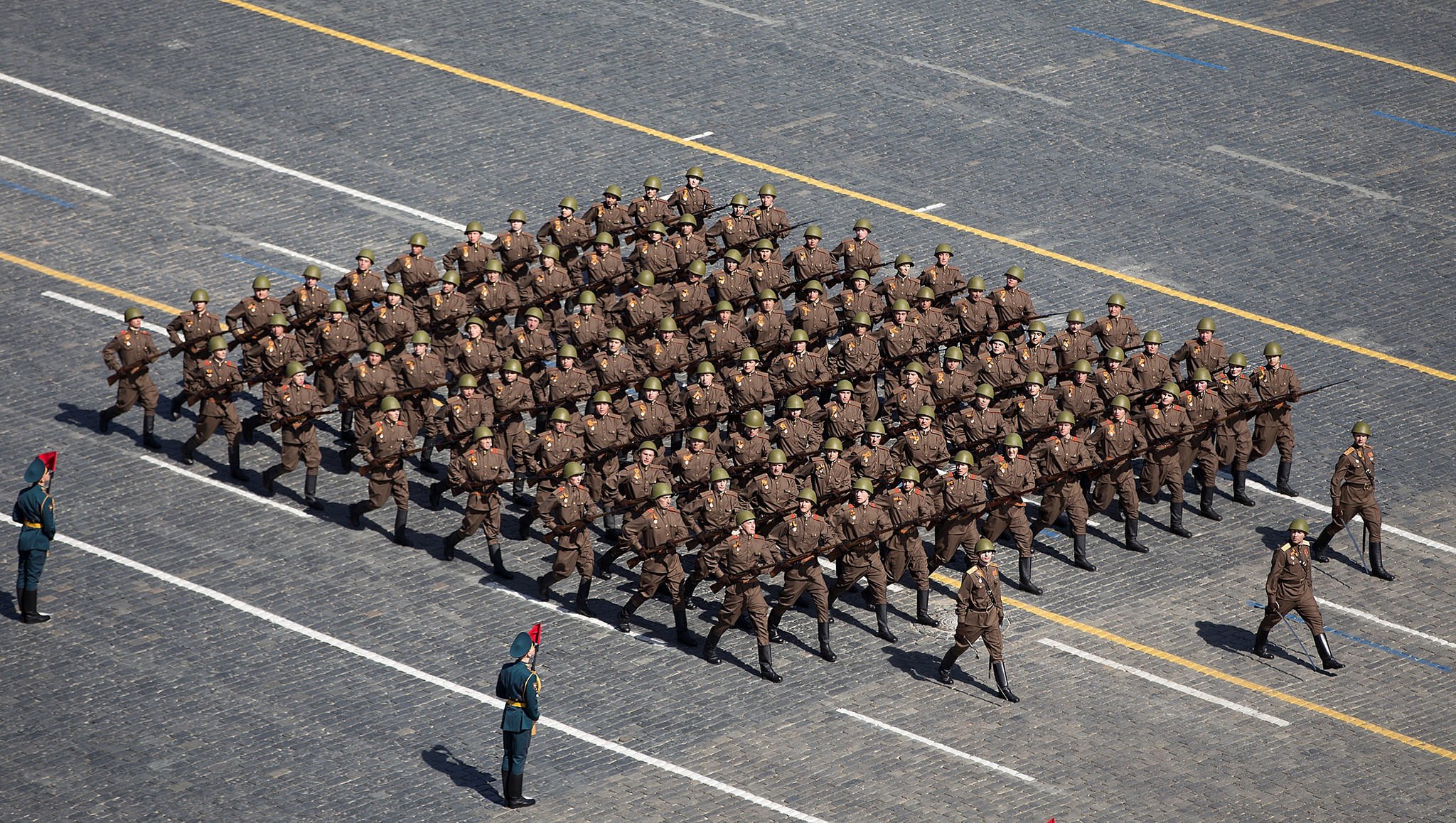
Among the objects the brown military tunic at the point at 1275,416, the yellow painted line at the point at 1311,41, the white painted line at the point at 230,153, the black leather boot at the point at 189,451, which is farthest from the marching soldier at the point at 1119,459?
the yellow painted line at the point at 1311,41

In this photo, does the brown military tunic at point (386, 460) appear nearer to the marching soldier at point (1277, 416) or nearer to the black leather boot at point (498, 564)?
the black leather boot at point (498, 564)

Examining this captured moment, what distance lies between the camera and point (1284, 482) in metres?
37.1

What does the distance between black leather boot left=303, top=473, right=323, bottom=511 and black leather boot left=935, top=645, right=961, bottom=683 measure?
9.65 meters

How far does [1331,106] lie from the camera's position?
4859cm

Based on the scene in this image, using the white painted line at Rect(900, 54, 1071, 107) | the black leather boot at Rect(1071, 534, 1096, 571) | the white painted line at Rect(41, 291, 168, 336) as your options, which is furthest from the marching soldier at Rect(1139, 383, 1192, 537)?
the white painted line at Rect(41, 291, 168, 336)

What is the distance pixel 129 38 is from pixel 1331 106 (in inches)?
978

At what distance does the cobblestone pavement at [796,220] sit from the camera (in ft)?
96.6

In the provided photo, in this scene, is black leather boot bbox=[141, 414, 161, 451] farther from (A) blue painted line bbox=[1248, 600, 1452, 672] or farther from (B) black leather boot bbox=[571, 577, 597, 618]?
(A) blue painted line bbox=[1248, 600, 1452, 672]

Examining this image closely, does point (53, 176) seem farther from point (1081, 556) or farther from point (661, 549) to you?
point (1081, 556)

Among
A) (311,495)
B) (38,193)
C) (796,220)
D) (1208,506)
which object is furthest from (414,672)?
(38,193)

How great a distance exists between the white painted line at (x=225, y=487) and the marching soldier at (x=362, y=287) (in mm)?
3989

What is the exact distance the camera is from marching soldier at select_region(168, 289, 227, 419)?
Answer: 35.4 m

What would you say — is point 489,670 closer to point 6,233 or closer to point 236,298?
point 236,298

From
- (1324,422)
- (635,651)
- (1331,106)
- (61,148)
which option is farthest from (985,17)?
(635,651)
